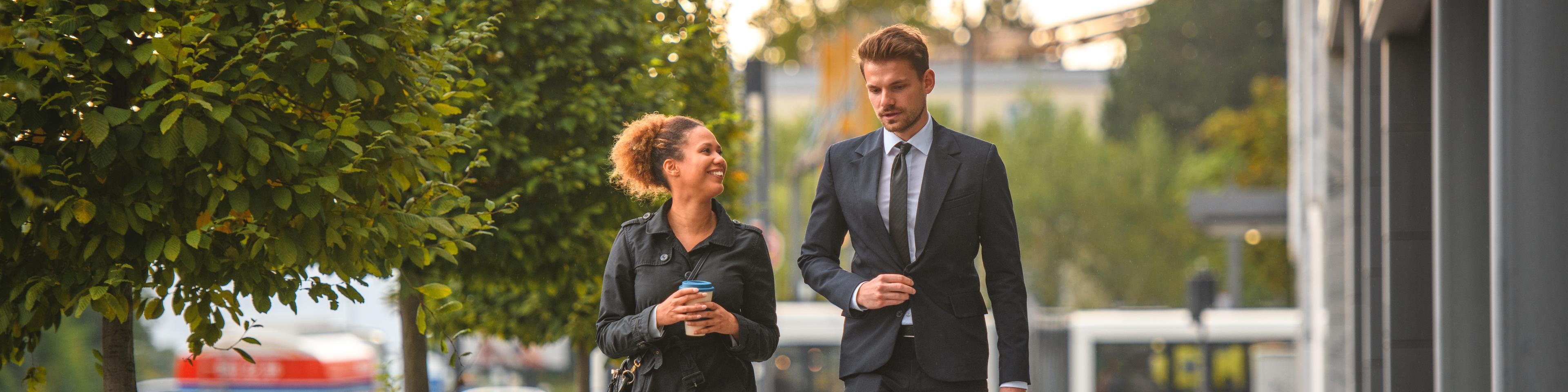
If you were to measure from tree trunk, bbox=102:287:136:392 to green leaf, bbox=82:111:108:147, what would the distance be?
110cm

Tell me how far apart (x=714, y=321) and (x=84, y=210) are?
1.92m

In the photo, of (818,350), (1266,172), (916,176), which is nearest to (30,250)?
(916,176)

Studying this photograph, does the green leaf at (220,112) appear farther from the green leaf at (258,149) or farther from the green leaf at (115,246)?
the green leaf at (115,246)

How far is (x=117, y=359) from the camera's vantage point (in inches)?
197

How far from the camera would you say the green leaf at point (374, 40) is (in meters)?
4.59

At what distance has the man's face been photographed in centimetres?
404

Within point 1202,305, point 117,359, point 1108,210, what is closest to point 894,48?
point 117,359

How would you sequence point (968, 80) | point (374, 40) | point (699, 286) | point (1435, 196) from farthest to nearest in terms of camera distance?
point (968, 80) < point (1435, 196) < point (374, 40) < point (699, 286)

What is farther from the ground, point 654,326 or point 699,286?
point 699,286

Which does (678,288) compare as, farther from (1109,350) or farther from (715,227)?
(1109,350)

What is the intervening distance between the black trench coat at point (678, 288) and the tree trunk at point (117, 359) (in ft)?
6.52

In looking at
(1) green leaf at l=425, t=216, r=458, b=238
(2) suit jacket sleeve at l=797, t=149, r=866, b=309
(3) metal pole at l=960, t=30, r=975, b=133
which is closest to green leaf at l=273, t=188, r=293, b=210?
(1) green leaf at l=425, t=216, r=458, b=238

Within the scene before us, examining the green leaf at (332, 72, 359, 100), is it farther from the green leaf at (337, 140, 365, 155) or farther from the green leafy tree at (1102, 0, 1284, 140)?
the green leafy tree at (1102, 0, 1284, 140)

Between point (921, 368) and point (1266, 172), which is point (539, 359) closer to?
point (1266, 172)
